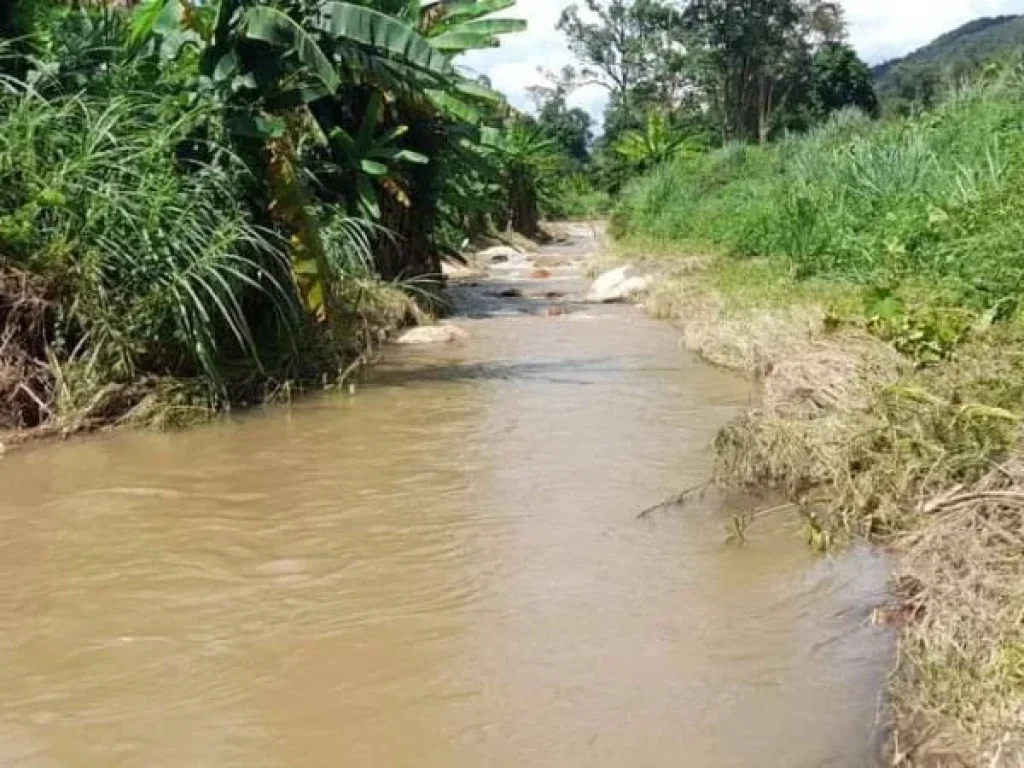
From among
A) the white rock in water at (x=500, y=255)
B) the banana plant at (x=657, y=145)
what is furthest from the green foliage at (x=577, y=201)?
the white rock in water at (x=500, y=255)

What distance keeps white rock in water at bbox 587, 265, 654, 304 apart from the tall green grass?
128cm

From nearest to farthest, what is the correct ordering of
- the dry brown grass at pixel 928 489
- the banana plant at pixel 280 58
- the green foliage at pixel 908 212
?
the dry brown grass at pixel 928 489
the green foliage at pixel 908 212
the banana plant at pixel 280 58

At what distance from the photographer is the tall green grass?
879cm

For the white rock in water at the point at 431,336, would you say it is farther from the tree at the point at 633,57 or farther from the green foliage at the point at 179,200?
the tree at the point at 633,57

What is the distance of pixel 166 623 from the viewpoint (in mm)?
4723

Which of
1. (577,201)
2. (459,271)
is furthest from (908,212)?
(577,201)

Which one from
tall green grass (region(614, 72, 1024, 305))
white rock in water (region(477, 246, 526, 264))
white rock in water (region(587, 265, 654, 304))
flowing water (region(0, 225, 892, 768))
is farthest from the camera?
white rock in water (region(477, 246, 526, 264))

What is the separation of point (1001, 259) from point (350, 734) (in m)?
5.92

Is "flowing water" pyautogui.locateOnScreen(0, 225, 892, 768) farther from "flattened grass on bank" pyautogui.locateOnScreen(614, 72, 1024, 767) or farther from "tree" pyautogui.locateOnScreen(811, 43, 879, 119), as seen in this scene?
"tree" pyautogui.locateOnScreen(811, 43, 879, 119)

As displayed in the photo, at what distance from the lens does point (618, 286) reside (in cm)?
1700

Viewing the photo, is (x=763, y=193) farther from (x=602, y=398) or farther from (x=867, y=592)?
(x=867, y=592)

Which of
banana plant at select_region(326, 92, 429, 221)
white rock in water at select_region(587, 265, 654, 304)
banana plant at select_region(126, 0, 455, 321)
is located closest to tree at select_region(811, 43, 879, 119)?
white rock in water at select_region(587, 265, 654, 304)

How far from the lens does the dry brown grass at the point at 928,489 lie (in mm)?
3258

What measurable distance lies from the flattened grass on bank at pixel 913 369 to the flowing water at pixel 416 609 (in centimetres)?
30
